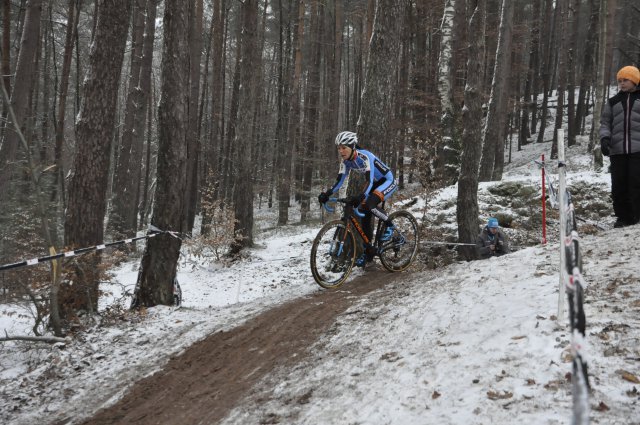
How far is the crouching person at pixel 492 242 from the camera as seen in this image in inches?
368

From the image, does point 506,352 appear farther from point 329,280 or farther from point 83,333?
point 83,333

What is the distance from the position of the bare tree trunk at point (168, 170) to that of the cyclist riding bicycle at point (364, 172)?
95.6 inches

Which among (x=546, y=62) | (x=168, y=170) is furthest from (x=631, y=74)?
(x=546, y=62)

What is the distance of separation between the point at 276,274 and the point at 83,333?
18.2 feet

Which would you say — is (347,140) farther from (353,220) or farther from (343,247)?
(343,247)

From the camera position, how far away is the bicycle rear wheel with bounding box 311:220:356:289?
7.21 metres

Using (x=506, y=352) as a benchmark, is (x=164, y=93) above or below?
above

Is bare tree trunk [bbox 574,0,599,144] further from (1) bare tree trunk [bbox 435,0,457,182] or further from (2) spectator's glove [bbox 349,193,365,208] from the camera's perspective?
(2) spectator's glove [bbox 349,193,365,208]

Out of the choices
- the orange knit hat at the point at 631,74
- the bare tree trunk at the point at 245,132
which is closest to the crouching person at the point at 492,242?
the orange knit hat at the point at 631,74

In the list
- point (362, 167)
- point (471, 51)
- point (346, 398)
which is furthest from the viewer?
point (471, 51)

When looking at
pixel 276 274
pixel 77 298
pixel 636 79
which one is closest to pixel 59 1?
pixel 276 274

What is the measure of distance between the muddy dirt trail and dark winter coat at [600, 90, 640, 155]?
4.27 metres

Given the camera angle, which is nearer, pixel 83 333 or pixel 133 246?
pixel 83 333

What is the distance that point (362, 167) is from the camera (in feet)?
24.3
